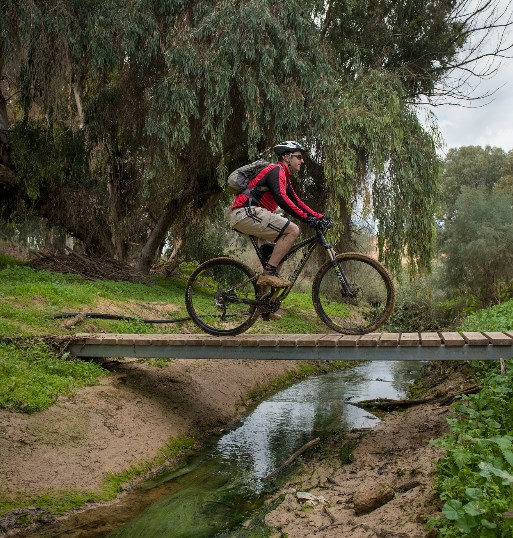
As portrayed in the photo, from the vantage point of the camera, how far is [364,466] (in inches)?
244

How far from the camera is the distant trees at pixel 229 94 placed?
12.9 m

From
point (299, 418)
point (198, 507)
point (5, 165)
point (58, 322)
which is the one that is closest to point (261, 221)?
point (198, 507)

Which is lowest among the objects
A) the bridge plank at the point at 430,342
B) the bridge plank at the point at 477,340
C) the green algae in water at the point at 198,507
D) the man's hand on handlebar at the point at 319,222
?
the green algae in water at the point at 198,507

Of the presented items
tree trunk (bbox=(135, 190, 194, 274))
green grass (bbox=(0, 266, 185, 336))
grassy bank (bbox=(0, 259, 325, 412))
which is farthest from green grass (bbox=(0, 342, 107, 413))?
tree trunk (bbox=(135, 190, 194, 274))

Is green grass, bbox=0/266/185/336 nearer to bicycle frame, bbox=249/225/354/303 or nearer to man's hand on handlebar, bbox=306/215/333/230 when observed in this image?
bicycle frame, bbox=249/225/354/303

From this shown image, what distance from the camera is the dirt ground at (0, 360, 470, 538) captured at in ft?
15.4

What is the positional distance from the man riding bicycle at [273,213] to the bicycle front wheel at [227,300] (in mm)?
367

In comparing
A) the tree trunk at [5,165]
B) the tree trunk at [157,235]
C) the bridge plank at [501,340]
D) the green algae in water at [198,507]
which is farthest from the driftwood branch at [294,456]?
the tree trunk at [5,165]

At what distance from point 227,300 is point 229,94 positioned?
770 centimetres

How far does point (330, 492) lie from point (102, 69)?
39.9ft

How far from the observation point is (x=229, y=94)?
44.4 ft

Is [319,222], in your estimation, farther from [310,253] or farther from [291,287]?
[291,287]

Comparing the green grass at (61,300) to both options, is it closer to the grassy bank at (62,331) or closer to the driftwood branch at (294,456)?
the grassy bank at (62,331)

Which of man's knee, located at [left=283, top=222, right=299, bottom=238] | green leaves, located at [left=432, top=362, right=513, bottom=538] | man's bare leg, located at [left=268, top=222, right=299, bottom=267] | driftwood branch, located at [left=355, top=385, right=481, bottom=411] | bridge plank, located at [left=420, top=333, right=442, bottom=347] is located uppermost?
man's knee, located at [left=283, top=222, right=299, bottom=238]
